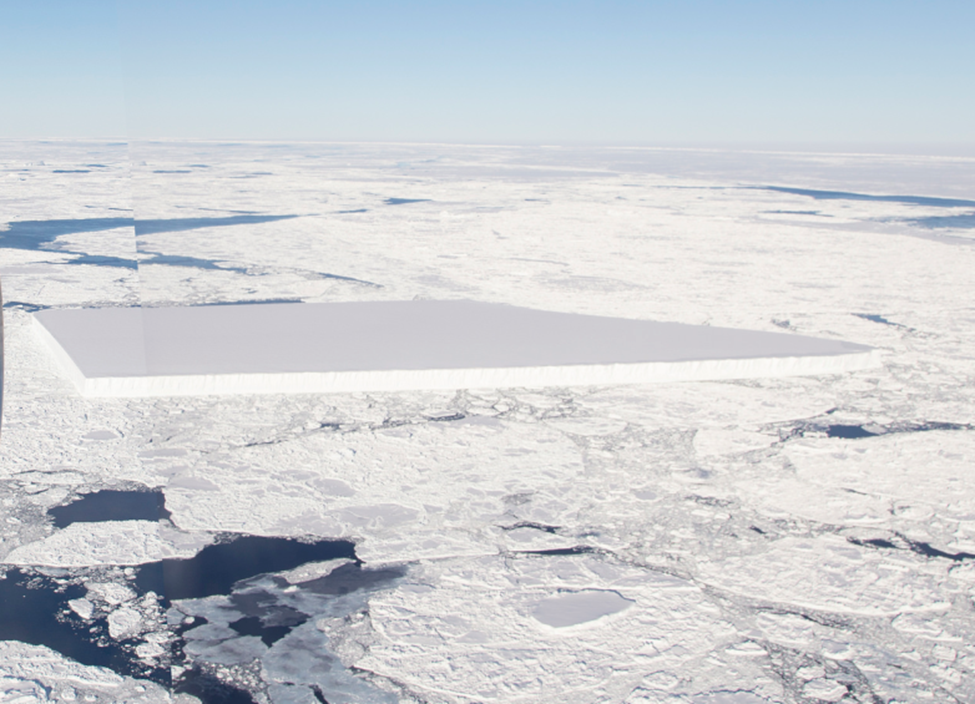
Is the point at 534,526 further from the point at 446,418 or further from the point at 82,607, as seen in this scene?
the point at 82,607

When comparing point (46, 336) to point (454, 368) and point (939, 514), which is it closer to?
point (454, 368)

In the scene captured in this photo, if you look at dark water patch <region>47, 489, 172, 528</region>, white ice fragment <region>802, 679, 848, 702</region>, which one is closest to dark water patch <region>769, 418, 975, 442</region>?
white ice fragment <region>802, 679, 848, 702</region>

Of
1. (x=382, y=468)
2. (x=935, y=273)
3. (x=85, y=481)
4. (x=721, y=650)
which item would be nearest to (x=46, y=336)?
(x=85, y=481)

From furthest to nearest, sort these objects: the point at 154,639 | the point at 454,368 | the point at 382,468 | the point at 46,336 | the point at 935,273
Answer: the point at 935,273, the point at 46,336, the point at 454,368, the point at 382,468, the point at 154,639

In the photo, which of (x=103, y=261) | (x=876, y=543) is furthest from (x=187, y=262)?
(x=876, y=543)

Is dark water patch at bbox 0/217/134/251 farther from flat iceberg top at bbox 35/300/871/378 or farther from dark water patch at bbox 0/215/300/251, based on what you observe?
flat iceberg top at bbox 35/300/871/378
